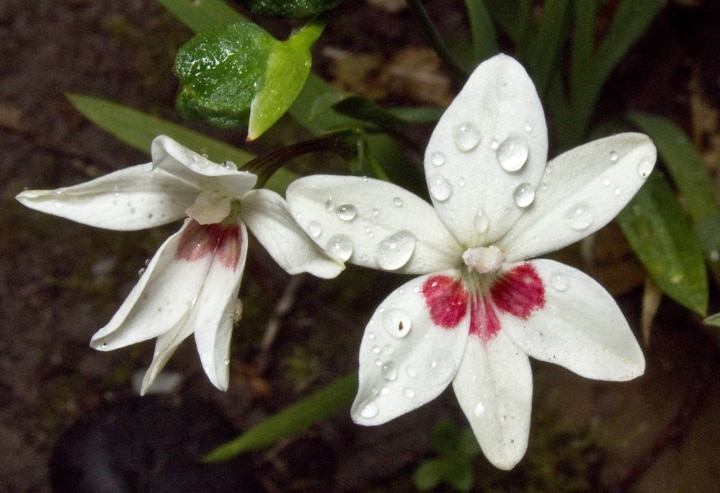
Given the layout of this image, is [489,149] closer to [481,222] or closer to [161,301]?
[481,222]

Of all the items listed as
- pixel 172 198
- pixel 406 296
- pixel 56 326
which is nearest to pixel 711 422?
pixel 406 296

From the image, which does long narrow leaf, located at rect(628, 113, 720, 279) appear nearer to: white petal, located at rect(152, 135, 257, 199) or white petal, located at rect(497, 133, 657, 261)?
white petal, located at rect(497, 133, 657, 261)

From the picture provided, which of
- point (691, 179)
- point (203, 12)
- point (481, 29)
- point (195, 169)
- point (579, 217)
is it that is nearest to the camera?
point (195, 169)

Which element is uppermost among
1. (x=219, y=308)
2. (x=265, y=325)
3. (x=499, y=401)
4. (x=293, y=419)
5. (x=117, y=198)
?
(x=117, y=198)

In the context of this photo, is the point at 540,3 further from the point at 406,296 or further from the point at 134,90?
the point at 406,296

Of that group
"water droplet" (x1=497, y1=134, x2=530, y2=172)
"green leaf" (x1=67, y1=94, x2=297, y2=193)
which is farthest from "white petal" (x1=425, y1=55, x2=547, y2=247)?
"green leaf" (x1=67, y1=94, x2=297, y2=193)

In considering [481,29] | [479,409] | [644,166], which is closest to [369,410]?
[479,409]
